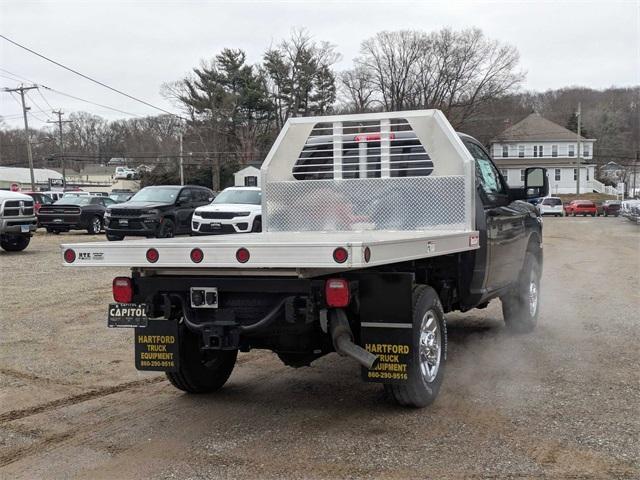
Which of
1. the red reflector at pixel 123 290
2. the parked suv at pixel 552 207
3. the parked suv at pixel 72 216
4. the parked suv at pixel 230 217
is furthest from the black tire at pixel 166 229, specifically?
the parked suv at pixel 552 207

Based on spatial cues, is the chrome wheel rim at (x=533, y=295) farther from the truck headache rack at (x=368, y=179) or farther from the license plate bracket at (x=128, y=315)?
the license plate bracket at (x=128, y=315)

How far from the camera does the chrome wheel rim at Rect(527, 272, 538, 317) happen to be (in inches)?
317

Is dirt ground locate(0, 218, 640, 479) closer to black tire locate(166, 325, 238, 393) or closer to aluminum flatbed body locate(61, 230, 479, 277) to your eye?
black tire locate(166, 325, 238, 393)

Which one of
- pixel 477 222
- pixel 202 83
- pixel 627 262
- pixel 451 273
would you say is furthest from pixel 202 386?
pixel 202 83

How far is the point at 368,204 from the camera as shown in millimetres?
6715

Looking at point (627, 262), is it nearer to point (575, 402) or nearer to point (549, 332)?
point (549, 332)

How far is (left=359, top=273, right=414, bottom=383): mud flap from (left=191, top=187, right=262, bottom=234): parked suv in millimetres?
12372

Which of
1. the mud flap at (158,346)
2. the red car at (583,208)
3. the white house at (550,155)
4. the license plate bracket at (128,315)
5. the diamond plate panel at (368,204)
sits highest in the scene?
the white house at (550,155)

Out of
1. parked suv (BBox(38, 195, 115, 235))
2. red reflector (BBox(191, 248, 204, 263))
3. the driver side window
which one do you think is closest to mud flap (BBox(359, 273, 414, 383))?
red reflector (BBox(191, 248, 204, 263))

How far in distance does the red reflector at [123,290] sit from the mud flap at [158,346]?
0.23 m

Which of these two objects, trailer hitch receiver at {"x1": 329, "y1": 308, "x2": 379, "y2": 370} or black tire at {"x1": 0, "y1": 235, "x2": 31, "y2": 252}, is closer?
trailer hitch receiver at {"x1": 329, "y1": 308, "x2": 379, "y2": 370}

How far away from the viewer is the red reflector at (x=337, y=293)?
4.27 meters

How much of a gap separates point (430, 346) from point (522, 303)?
3140mm

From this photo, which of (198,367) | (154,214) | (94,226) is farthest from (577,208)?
(198,367)
